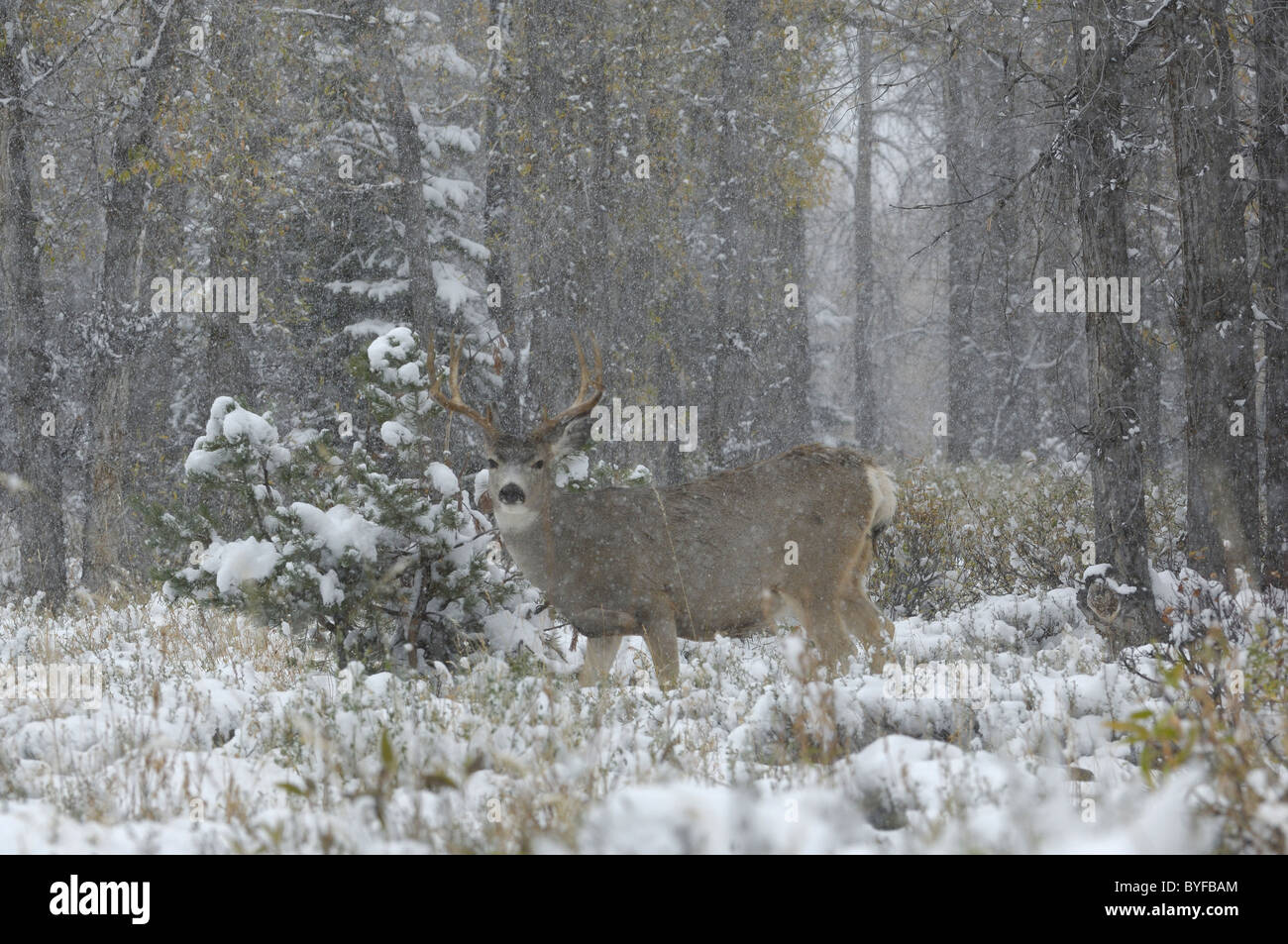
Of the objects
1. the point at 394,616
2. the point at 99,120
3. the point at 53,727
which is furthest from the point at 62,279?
the point at 53,727

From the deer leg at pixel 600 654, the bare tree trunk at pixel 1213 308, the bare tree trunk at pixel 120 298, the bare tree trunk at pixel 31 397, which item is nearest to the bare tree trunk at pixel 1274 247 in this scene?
the bare tree trunk at pixel 1213 308

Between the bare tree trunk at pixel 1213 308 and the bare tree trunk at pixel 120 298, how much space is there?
9.00m

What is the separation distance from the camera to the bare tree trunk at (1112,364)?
7.10 metres

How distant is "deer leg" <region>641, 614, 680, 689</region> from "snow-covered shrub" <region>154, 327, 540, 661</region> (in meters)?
0.85

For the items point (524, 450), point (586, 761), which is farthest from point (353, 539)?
point (586, 761)

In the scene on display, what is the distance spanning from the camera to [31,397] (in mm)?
10867

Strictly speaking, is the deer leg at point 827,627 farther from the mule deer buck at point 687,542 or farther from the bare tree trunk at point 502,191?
the bare tree trunk at point 502,191

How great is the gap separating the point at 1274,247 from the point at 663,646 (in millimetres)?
5411

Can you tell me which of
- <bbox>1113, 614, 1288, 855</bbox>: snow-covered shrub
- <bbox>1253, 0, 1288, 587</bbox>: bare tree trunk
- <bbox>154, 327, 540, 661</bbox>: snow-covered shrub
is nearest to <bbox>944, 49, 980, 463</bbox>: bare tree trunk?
<bbox>1253, 0, 1288, 587</bbox>: bare tree trunk

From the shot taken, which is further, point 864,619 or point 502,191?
point 502,191

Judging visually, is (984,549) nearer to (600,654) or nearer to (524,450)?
(600,654)

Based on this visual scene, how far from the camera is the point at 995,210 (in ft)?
25.6

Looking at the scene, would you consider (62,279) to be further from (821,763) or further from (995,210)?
(821,763)
